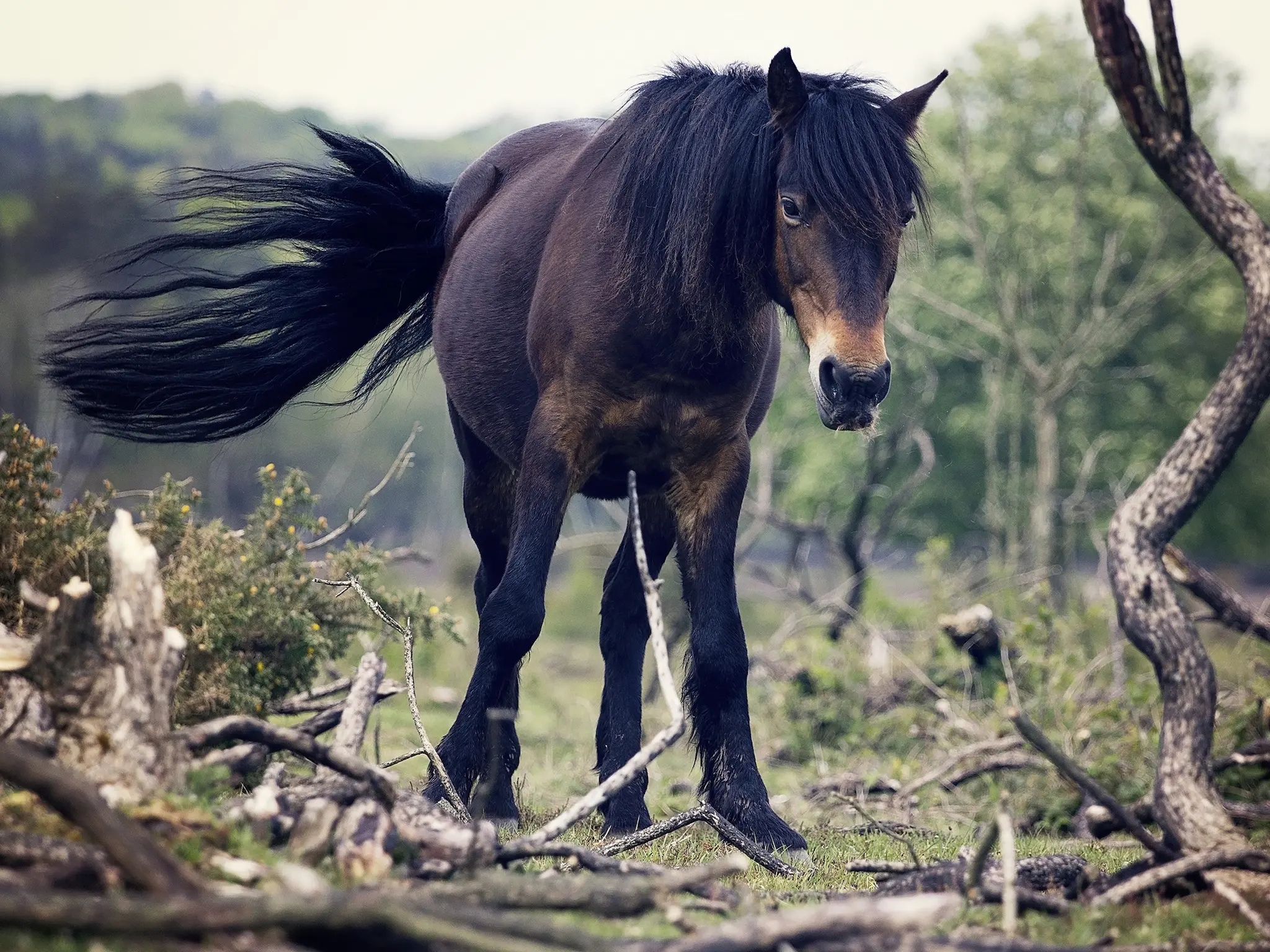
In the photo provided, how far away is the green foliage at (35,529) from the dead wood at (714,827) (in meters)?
2.57

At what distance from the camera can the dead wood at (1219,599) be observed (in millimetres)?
6750

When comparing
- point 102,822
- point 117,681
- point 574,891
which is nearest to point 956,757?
Result: point 574,891

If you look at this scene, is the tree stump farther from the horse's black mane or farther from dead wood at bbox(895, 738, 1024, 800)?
dead wood at bbox(895, 738, 1024, 800)

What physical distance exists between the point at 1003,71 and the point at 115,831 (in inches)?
1115

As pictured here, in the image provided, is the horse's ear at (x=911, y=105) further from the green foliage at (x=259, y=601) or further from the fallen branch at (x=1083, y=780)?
the green foliage at (x=259, y=601)

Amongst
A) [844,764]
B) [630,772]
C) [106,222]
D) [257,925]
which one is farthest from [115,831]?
Result: [106,222]

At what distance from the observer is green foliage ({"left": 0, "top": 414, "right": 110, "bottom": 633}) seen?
512 cm

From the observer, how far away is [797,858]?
4688mm

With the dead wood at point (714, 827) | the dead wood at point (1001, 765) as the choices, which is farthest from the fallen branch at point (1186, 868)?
the dead wood at point (1001, 765)

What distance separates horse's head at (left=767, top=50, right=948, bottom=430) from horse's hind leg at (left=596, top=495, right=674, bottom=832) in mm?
1498

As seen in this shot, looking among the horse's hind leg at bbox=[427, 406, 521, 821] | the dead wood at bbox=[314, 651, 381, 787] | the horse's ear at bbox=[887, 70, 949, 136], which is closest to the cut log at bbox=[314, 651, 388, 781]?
the dead wood at bbox=[314, 651, 381, 787]

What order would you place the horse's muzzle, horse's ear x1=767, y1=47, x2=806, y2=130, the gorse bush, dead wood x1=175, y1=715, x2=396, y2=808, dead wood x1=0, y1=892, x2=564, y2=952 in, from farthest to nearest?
the gorse bush, horse's ear x1=767, y1=47, x2=806, y2=130, the horse's muzzle, dead wood x1=175, y1=715, x2=396, y2=808, dead wood x1=0, y1=892, x2=564, y2=952

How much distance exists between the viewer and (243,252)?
22.7 ft

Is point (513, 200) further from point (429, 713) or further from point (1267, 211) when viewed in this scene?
point (1267, 211)
